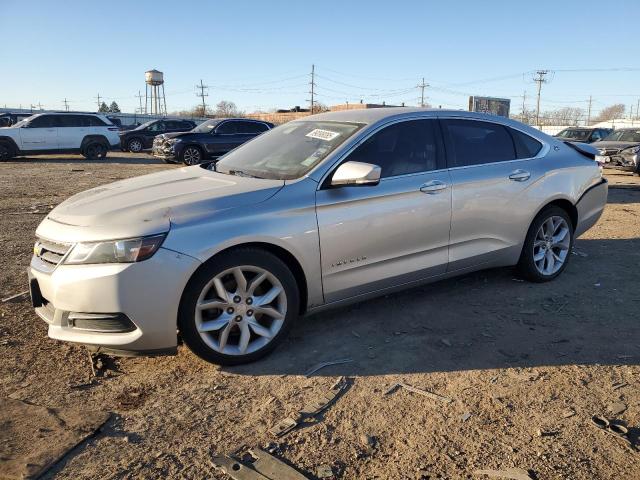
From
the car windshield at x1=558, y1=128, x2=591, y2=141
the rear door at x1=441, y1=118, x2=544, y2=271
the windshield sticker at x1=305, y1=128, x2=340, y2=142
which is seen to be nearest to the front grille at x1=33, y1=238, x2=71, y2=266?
the windshield sticker at x1=305, y1=128, x2=340, y2=142

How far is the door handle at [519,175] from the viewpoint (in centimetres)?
456

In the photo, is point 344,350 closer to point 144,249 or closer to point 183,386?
point 183,386

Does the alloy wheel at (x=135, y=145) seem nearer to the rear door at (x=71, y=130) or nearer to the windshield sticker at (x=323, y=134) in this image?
the rear door at (x=71, y=130)

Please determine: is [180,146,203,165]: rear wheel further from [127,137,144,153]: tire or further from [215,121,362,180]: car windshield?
[215,121,362,180]: car windshield

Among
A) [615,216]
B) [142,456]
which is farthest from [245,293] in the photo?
[615,216]

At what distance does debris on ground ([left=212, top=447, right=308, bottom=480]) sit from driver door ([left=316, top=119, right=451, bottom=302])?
140 cm

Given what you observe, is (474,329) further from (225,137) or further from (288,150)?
(225,137)

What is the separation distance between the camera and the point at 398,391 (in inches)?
120

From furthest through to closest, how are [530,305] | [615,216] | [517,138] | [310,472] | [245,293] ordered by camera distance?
[615,216]
[517,138]
[530,305]
[245,293]
[310,472]

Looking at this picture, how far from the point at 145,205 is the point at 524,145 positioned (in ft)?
11.4

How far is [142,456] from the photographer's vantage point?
245cm

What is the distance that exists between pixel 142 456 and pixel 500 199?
3403mm

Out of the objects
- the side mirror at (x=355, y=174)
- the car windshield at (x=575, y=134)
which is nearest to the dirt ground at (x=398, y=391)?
the side mirror at (x=355, y=174)

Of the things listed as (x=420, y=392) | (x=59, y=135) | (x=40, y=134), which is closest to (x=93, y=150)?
(x=59, y=135)
